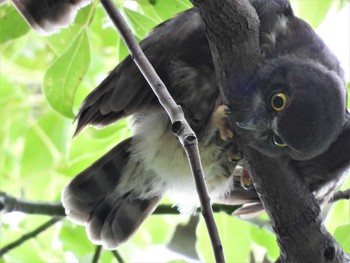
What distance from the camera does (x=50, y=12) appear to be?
2.28 metres

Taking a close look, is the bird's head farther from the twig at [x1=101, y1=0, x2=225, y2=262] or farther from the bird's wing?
the twig at [x1=101, y1=0, x2=225, y2=262]

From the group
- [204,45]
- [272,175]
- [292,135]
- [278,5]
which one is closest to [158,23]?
[204,45]

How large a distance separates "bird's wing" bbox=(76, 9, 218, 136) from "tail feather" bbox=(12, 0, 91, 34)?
10.3 inches

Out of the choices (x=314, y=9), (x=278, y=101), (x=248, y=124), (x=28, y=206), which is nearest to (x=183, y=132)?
(x=248, y=124)

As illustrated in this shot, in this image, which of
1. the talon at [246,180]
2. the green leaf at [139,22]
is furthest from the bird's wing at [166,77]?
the talon at [246,180]

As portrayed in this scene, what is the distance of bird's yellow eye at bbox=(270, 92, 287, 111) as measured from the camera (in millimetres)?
2141

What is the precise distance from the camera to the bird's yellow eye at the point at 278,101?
214 centimetres

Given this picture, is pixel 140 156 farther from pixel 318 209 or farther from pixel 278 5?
pixel 318 209

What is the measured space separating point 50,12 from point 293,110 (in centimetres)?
85

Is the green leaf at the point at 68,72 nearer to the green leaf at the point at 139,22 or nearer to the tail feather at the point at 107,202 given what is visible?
the green leaf at the point at 139,22

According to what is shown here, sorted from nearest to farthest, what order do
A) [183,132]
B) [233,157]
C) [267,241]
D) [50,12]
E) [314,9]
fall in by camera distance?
1. [183,132]
2. [50,12]
3. [314,9]
4. [233,157]
5. [267,241]

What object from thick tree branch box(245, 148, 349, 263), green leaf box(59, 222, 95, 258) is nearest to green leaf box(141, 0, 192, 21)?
thick tree branch box(245, 148, 349, 263)

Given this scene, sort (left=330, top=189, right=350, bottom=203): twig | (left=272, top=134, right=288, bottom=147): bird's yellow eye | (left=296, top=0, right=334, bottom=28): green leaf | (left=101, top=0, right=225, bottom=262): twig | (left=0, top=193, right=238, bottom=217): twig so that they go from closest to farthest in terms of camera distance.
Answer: (left=101, top=0, right=225, bottom=262): twig → (left=272, top=134, right=288, bottom=147): bird's yellow eye → (left=330, top=189, right=350, bottom=203): twig → (left=296, top=0, right=334, bottom=28): green leaf → (left=0, top=193, right=238, bottom=217): twig

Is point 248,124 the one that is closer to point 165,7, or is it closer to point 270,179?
point 270,179
